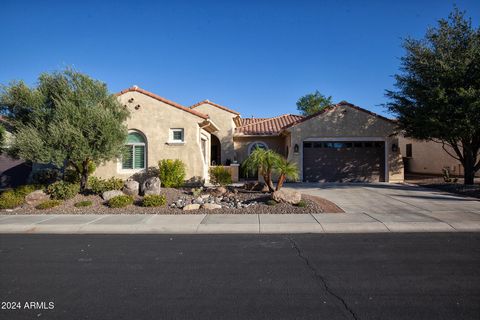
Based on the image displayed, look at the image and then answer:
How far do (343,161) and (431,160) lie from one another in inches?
371

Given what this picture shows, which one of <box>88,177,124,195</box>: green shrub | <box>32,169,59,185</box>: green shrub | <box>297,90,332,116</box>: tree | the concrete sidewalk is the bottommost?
the concrete sidewalk

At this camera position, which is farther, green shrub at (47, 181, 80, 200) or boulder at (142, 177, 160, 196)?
boulder at (142, 177, 160, 196)

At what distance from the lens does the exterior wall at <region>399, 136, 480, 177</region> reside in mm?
20362

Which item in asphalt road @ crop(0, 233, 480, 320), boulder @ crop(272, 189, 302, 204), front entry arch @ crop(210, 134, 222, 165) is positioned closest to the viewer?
asphalt road @ crop(0, 233, 480, 320)

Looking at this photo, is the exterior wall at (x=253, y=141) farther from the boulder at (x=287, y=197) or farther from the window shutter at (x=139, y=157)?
the boulder at (x=287, y=197)

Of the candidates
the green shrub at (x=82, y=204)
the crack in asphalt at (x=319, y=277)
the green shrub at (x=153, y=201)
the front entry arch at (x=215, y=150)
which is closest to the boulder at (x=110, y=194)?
the green shrub at (x=82, y=204)

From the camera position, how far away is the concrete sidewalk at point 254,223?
7.73 meters

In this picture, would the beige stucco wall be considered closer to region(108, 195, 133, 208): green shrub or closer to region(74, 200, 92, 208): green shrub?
region(74, 200, 92, 208): green shrub

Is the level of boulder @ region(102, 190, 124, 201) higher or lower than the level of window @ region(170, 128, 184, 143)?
lower

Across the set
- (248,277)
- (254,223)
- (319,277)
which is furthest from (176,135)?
(319,277)

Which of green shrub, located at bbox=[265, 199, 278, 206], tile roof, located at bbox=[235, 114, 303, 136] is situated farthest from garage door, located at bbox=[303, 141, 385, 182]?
green shrub, located at bbox=[265, 199, 278, 206]

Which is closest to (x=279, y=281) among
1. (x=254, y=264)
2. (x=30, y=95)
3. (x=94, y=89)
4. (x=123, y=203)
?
(x=254, y=264)

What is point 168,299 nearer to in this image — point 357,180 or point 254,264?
point 254,264

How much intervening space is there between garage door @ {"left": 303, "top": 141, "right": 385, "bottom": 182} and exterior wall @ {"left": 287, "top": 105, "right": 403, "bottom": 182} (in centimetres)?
36
